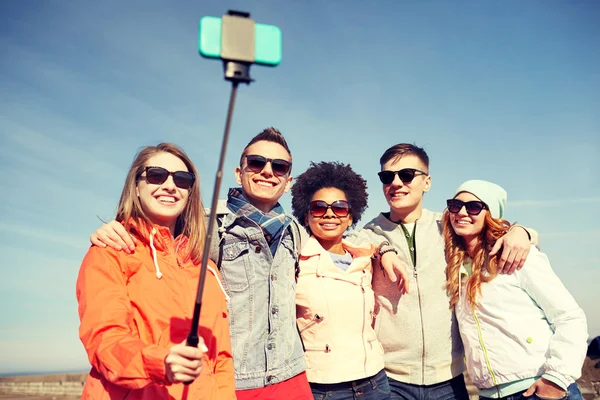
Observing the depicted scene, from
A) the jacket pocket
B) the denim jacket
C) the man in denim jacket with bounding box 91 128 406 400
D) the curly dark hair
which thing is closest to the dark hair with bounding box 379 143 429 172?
the curly dark hair

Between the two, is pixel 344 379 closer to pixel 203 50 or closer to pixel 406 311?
pixel 406 311

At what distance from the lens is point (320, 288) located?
393 cm

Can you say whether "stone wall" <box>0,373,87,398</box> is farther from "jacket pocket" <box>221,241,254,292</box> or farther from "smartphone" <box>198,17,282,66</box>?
"smartphone" <box>198,17,282,66</box>

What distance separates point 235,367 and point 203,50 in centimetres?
221

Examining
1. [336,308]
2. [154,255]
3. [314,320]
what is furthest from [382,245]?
[154,255]

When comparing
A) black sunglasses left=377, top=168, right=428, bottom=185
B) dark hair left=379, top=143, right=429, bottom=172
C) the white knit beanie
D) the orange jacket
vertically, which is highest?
dark hair left=379, top=143, right=429, bottom=172

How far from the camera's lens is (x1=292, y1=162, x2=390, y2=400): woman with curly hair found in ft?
12.4

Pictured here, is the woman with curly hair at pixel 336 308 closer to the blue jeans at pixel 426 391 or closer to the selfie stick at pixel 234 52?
the blue jeans at pixel 426 391

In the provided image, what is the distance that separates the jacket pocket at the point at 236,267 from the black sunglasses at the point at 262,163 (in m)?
0.63

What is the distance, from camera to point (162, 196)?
3357 mm

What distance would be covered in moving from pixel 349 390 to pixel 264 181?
5.50ft

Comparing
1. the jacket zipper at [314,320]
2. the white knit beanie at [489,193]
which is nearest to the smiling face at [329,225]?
the jacket zipper at [314,320]

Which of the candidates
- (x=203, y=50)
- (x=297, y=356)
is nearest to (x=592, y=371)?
(x=297, y=356)

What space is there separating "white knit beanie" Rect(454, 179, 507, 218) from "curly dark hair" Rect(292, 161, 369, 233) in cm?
91
